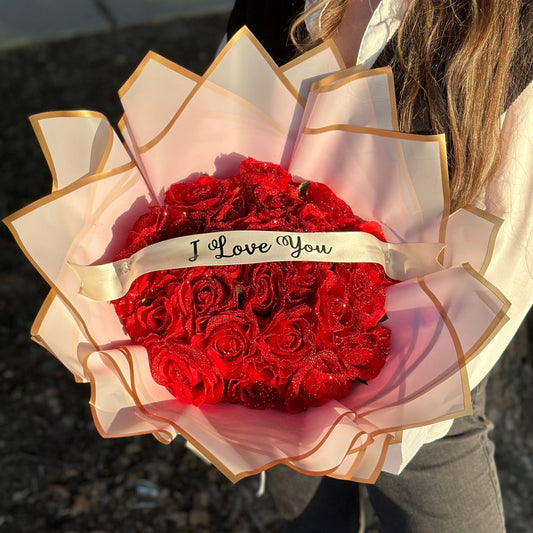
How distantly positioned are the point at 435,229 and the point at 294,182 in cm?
20

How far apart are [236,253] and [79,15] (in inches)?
112

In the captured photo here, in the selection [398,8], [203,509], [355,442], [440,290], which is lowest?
[203,509]

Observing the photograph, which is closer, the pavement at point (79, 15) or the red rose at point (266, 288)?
the red rose at point (266, 288)

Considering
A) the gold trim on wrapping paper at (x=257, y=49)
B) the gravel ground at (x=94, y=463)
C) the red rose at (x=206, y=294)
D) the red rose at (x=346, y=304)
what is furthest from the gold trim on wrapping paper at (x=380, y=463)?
the gravel ground at (x=94, y=463)

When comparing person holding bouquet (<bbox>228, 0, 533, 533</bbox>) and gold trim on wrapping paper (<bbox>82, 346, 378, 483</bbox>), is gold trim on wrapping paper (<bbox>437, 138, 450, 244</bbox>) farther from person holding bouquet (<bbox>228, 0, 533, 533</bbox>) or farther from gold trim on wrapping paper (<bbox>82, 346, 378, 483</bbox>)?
gold trim on wrapping paper (<bbox>82, 346, 378, 483</bbox>)

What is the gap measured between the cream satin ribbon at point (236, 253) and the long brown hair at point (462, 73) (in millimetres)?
153

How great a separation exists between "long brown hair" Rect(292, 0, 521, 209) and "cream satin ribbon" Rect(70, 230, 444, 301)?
15 cm

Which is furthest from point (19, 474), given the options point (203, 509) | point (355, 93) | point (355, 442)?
point (355, 93)

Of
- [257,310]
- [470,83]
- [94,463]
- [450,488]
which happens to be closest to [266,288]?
[257,310]

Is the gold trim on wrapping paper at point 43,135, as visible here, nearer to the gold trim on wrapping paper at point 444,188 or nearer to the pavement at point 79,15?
the gold trim on wrapping paper at point 444,188

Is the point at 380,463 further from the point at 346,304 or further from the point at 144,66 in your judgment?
the point at 144,66

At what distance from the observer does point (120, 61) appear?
292cm

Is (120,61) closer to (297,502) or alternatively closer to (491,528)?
(297,502)

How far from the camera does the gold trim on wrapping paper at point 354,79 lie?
0.75 metres
